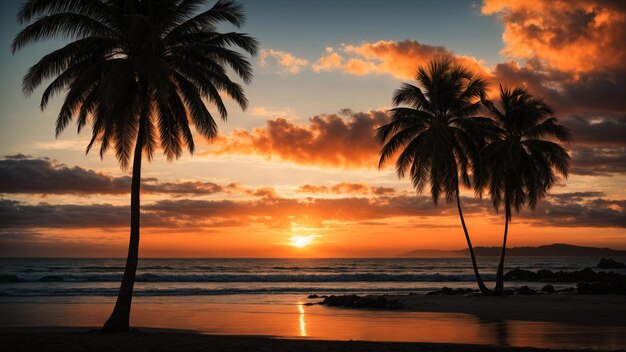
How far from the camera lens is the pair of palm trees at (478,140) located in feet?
98.3

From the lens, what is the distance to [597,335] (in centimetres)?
1612

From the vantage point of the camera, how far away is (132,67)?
16.1 metres

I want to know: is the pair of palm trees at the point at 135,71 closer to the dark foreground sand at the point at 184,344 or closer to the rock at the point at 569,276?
the dark foreground sand at the point at 184,344

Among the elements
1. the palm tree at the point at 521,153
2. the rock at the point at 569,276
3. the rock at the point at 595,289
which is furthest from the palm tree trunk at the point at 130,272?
the rock at the point at 569,276

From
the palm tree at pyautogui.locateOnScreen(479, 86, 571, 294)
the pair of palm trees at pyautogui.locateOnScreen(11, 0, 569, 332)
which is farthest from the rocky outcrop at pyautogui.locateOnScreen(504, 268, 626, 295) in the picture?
the pair of palm trees at pyautogui.locateOnScreen(11, 0, 569, 332)

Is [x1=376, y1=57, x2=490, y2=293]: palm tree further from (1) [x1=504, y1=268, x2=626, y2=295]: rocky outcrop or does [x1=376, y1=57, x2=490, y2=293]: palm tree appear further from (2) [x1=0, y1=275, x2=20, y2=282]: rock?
(2) [x1=0, y1=275, x2=20, y2=282]: rock

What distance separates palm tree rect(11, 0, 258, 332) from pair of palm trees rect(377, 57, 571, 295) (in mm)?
14630

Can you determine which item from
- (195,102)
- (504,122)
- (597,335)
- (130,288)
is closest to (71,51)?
(195,102)

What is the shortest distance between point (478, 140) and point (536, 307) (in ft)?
30.2

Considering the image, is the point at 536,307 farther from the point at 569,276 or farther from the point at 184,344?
the point at 569,276

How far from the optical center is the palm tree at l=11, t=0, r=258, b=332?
52.7 ft

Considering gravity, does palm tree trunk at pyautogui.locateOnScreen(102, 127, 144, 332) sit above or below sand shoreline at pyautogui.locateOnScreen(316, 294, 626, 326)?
above

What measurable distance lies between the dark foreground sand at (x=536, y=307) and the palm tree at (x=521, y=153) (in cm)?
264

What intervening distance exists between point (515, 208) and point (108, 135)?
22837mm
